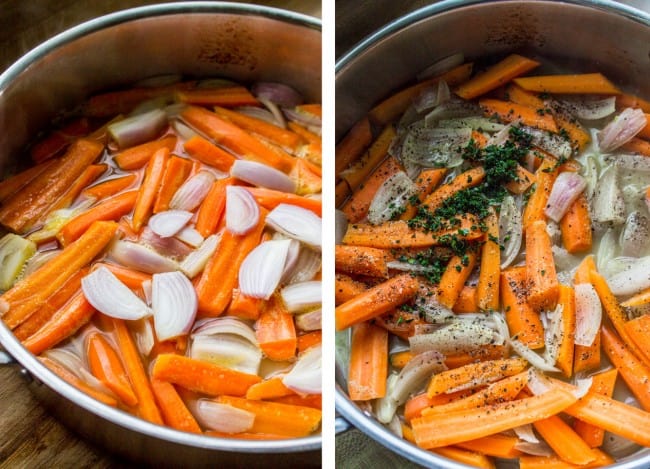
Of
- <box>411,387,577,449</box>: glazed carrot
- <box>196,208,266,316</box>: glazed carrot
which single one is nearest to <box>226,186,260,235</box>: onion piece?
<box>196,208,266,316</box>: glazed carrot

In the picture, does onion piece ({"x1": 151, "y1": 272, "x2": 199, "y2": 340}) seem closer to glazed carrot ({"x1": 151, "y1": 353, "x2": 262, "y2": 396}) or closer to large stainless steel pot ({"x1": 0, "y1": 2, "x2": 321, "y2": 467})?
glazed carrot ({"x1": 151, "y1": 353, "x2": 262, "y2": 396})

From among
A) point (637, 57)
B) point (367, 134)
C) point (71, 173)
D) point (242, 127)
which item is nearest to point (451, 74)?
point (367, 134)

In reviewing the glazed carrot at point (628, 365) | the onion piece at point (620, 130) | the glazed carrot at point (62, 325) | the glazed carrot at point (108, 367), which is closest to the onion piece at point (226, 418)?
the glazed carrot at point (108, 367)

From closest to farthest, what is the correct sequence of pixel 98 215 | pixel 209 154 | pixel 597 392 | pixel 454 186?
pixel 597 392 < pixel 454 186 < pixel 98 215 < pixel 209 154

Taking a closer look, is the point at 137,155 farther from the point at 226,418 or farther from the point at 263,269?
the point at 226,418

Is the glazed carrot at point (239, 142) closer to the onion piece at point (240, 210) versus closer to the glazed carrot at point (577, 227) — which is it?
the onion piece at point (240, 210)

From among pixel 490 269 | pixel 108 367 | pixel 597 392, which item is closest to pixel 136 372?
pixel 108 367
